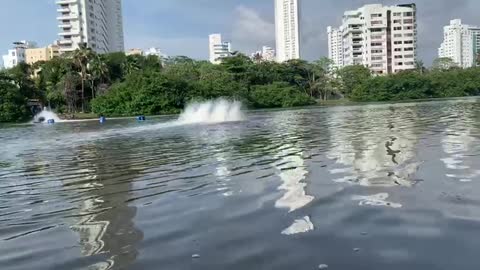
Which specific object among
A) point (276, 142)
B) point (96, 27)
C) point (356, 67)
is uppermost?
point (96, 27)

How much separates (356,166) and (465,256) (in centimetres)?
597

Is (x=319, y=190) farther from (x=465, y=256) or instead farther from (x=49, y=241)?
(x=49, y=241)

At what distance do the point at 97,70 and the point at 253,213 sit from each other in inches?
2871

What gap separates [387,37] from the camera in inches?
5630

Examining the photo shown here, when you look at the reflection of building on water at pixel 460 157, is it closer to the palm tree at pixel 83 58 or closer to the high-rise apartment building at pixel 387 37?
the palm tree at pixel 83 58

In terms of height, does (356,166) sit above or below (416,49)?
below

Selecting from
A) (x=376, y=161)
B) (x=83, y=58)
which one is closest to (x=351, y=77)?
(x=83, y=58)

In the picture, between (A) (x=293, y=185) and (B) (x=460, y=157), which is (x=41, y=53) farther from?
(A) (x=293, y=185)

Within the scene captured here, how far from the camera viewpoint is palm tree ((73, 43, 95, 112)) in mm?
73500

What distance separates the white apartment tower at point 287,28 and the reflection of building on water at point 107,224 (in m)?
183

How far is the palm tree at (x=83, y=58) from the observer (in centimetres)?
7350

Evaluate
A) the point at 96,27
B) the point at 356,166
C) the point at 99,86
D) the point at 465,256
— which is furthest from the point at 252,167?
the point at 96,27

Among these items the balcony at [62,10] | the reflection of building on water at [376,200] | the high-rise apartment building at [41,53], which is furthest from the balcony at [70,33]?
the reflection of building on water at [376,200]

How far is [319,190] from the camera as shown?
8.27 meters
